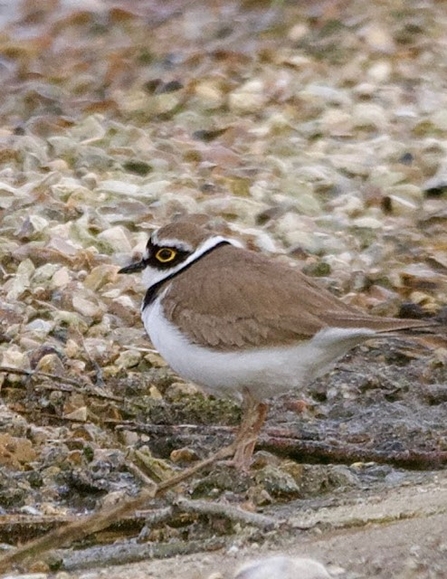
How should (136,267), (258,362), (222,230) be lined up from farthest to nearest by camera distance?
(222,230), (136,267), (258,362)

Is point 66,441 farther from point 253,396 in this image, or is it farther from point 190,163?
point 190,163

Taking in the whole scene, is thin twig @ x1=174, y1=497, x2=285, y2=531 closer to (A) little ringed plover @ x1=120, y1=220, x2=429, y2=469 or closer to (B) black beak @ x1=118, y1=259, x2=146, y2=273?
(A) little ringed plover @ x1=120, y1=220, x2=429, y2=469

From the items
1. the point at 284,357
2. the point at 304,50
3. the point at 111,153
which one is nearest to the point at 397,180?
the point at 111,153

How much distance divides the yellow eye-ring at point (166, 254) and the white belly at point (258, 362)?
45 cm

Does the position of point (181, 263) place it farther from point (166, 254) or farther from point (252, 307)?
point (252, 307)

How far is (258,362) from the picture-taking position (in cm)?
589

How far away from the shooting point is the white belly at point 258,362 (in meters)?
5.85

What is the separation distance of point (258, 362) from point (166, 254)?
34.3 inches

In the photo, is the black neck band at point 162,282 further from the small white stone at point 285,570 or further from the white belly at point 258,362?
the small white stone at point 285,570

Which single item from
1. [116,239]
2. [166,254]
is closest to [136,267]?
[166,254]

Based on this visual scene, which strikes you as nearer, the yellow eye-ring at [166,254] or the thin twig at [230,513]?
the thin twig at [230,513]

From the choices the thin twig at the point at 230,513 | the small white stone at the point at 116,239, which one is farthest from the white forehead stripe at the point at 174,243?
the thin twig at the point at 230,513

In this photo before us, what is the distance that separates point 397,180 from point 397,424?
108 inches

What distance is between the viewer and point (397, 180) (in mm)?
8867
